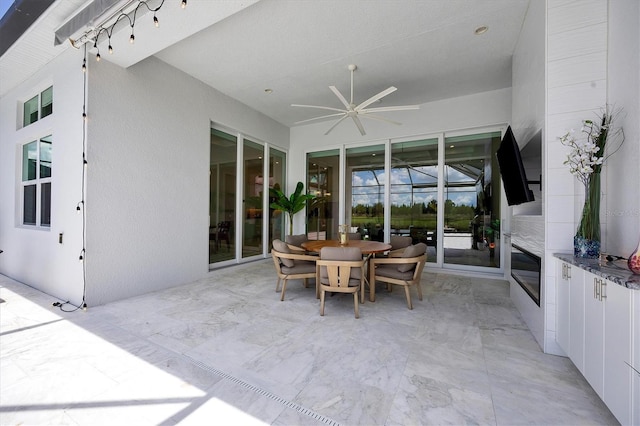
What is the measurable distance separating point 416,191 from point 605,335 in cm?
458

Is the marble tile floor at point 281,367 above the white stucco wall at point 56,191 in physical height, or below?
below

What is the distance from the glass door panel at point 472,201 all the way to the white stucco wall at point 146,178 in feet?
16.3

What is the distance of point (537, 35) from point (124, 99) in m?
5.16

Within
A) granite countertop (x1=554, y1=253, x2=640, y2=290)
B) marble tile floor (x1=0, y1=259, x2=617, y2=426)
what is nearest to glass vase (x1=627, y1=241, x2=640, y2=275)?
granite countertop (x1=554, y1=253, x2=640, y2=290)

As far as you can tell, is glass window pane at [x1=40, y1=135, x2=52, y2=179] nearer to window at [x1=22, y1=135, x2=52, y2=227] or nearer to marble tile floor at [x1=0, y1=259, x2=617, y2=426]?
window at [x1=22, y1=135, x2=52, y2=227]

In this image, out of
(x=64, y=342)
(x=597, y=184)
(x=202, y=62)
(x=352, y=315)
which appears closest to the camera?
(x=597, y=184)

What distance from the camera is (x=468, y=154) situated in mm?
5508

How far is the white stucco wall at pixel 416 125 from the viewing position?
5125mm

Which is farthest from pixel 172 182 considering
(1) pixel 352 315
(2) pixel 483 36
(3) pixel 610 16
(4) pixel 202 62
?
(3) pixel 610 16

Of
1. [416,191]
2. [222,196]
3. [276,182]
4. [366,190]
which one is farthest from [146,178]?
[416,191]

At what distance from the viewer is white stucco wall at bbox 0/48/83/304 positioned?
3.48m

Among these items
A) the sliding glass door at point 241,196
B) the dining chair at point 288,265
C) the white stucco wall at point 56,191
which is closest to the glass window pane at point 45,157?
the white stucco wall at point 56,191

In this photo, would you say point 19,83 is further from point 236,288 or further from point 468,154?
point 468,154

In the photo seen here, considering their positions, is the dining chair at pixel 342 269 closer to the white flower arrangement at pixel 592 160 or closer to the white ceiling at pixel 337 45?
the white flower arrangement at pixel 592 160
